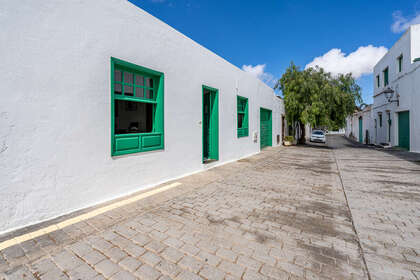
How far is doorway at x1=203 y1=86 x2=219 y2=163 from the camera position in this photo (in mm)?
7434

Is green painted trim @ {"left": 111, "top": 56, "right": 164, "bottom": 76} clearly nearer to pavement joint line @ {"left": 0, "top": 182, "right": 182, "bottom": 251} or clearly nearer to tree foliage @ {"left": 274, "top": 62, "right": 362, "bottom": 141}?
pavement joint line @ {"left": 0, "top": 182, "right": 182, "bottom": 251}

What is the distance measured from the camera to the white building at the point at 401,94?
442 inches

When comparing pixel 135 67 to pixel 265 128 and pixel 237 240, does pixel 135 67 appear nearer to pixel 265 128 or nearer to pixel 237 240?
pixel 237 240

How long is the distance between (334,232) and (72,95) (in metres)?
→ 4.50

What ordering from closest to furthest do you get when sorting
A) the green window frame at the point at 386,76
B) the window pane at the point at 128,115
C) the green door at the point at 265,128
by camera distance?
the window pane at the point at 128,115 < the green door at the point at 265,128 < the green window frame at the point at 386,76

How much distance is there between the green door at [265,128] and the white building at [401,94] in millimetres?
7350

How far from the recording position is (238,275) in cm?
202

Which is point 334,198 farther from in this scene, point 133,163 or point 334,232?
point 133,163

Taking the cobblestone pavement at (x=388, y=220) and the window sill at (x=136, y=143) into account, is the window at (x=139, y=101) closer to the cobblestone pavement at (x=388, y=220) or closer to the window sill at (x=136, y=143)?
the window sill at (x=136, y=143)

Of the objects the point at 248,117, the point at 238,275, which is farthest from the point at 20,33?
the point at 248,117

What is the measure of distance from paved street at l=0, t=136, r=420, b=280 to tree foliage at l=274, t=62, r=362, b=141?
1014 cm

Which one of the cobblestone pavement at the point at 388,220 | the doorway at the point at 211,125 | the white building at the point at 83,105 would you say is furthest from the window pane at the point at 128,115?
the cobblestone pavement at the point at 388,220

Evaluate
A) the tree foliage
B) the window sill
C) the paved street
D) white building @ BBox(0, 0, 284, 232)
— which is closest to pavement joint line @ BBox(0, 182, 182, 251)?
the paved street

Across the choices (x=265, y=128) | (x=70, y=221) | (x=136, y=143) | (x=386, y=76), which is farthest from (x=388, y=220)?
(x=386, y=76)
